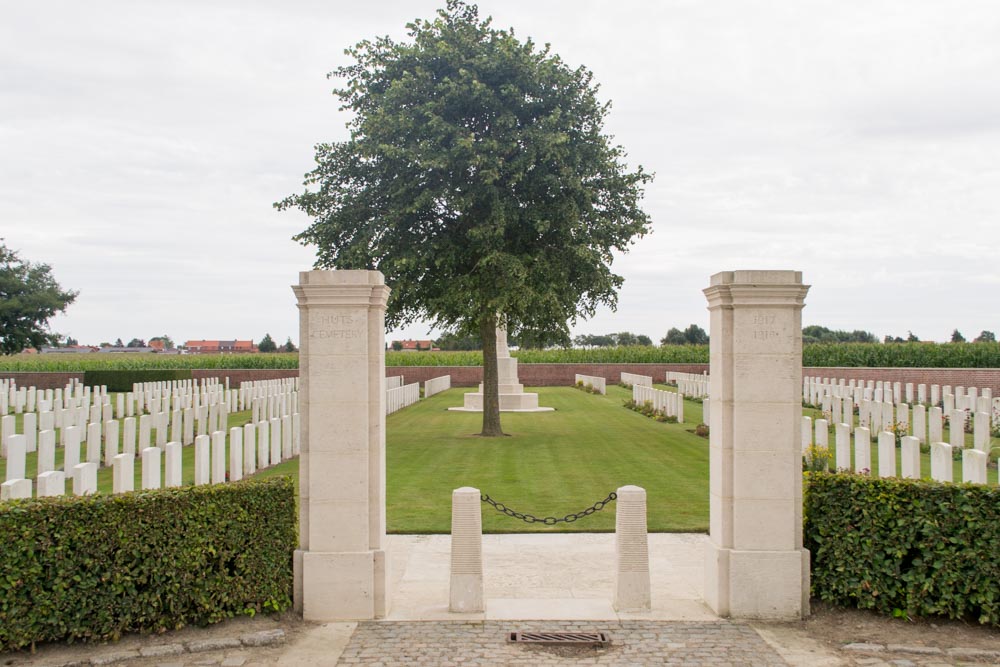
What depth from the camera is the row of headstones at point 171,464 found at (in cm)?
683

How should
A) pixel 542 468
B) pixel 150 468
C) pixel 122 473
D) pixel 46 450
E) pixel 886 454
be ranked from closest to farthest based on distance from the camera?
pixel 122 473 → pixel 150 468 → pixel 886 454 → pixel 46 450 → pixel 542 468

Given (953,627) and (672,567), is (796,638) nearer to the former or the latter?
(953,627)

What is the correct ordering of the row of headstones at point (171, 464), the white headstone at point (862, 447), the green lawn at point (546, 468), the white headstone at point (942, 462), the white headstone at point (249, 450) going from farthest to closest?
the white headstone at point (249, 450), the white headstone at point (862, 447), the green lawn at point (546, 468), the white headstone at point (942, 462), the row of headstones at point (171, 464)

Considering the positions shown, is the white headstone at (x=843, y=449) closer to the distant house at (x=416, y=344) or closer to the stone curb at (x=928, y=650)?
the stone curb at (x=928, y=650)

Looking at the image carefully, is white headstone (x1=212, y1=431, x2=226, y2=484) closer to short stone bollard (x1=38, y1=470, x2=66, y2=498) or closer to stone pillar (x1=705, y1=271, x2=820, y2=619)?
short stone bollard (x1=38, y1=470, x2=66, y2=498)

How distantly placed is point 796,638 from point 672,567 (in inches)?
76.0

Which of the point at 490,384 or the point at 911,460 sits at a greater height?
the point at 490,384

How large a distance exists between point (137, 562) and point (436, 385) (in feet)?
109

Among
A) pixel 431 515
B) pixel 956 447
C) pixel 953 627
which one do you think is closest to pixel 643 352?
pixel 956 447

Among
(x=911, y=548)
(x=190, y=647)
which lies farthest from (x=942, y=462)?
(x=190, y=647)

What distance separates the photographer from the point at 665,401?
78.7 ft

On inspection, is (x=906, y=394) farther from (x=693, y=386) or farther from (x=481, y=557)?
(x=481, y=557)

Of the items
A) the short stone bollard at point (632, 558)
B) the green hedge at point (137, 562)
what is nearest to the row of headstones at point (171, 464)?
the green hedge at point (137, 562)

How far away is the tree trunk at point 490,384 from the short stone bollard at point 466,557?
11.9m
